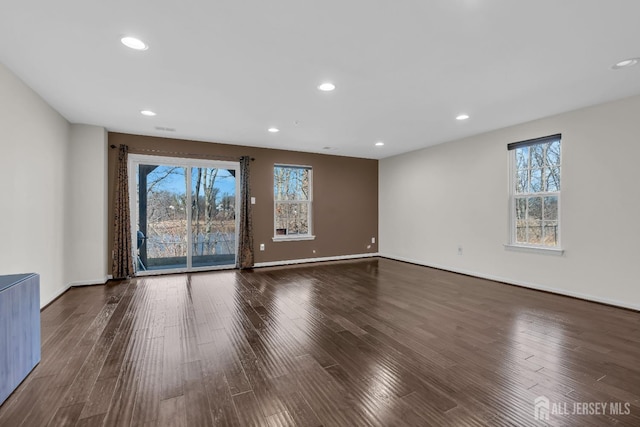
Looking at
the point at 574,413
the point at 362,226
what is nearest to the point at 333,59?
the point at 574,413

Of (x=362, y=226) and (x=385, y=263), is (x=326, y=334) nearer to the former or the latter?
(x=385, y=263)

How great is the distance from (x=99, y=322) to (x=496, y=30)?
4.52 metres

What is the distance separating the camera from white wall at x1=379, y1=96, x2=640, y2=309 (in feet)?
11.9

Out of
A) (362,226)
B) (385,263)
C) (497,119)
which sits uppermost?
(497,119)

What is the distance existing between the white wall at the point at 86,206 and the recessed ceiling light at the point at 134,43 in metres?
3.07

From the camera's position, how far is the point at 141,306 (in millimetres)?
3699

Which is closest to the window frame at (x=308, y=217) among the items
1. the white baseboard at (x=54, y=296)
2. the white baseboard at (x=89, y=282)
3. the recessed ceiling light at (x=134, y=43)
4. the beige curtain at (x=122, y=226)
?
the beige curtain at (x=122, y=226)

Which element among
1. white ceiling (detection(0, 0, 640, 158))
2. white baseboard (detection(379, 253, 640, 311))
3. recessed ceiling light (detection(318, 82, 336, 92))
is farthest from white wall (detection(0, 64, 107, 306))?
white baseboard (detection(379, 253, 640, 311))

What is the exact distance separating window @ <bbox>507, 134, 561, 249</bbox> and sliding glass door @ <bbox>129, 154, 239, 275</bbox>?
5.04 metres

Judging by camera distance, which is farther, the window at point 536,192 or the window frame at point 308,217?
the window frame at point 308,217

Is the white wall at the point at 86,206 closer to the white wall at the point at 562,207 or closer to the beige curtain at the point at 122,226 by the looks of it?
the beige curtain at the point at 122,226

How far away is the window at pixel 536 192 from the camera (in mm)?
4348

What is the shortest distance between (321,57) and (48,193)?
385 centimetres

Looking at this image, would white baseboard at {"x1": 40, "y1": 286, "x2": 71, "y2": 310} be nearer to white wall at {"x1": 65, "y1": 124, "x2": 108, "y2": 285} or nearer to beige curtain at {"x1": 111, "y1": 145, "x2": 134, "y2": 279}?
white wall at {"x1": 65, "y1": 124, "x2": 108, "y2": 285}
